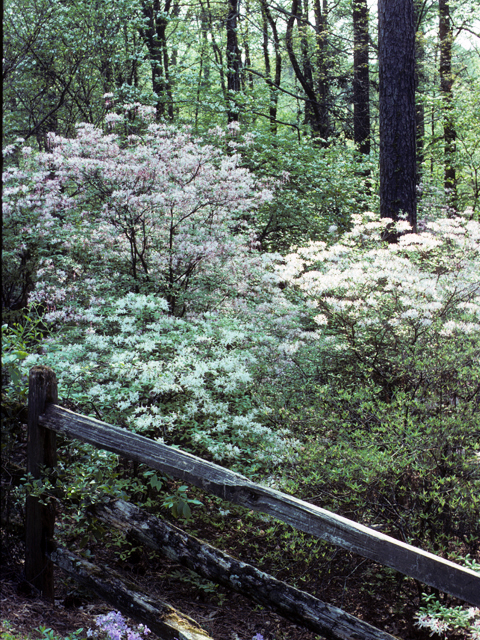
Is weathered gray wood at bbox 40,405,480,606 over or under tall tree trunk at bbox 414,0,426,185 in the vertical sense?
under

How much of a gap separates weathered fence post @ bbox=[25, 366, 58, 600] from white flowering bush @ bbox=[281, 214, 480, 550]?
5.89ft

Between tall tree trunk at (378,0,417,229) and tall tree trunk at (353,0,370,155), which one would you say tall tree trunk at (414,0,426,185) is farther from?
tall tree trunk at (378,0,417,229)

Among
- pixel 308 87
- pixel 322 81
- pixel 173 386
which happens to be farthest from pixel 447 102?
pixel 173 386

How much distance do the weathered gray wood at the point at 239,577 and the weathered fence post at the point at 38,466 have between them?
1.26 ft

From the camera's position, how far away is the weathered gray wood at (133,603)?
2.32 metres

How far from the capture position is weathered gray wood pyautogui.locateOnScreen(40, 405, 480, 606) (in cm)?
174

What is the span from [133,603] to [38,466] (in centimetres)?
90

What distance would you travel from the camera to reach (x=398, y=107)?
8305 millimetres

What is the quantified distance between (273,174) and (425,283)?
658 centimetres

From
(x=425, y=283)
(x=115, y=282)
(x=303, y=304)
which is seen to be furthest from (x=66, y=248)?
(x=425, y=283)

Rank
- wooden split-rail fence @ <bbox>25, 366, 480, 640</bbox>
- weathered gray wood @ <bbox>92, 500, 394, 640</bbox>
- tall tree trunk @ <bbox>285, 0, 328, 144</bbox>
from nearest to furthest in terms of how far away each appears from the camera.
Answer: wooden split-rail fence @ <bbox>25, 366, 480, 640</bbox>, weathered gray wood @ <bbox>92, 500, 394, 640</bbox>, tall tree trunk @ <bbox>285, 0, 328, 144</bbox>

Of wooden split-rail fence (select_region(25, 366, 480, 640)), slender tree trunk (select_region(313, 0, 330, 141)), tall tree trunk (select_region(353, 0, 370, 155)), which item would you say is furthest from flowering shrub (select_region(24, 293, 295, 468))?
slender tree trunk (select_region(313, 0, 330, 141))

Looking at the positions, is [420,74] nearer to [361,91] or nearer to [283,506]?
[361,91]

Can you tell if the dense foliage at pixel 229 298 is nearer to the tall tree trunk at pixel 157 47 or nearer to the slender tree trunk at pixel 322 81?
the tall tree trunk at pixel 157 47
